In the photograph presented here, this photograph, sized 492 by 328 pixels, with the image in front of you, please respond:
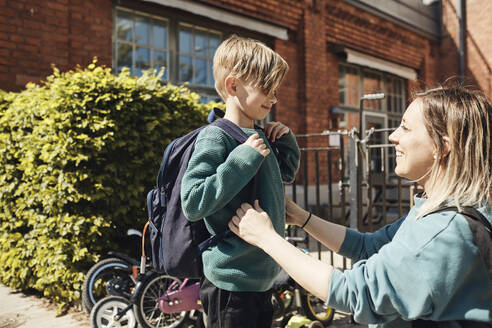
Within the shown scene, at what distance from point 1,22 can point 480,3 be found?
1297 cm

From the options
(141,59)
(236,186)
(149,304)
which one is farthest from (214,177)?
(141,59)

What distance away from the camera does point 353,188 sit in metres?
3.91

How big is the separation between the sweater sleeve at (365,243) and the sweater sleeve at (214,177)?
51cm

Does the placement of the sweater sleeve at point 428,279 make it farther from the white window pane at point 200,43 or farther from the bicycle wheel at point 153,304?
the white window pane at point 200,43

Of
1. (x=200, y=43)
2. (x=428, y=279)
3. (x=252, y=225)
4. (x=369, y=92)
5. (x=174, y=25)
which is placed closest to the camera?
(x=428, y=279)

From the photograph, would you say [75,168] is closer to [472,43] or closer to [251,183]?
[251,183]

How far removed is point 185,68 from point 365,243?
591cm

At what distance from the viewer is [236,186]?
4.57 feet

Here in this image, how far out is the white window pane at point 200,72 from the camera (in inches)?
280

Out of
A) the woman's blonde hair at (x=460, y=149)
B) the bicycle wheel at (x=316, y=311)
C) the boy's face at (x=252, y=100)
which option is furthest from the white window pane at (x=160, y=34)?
the woman's blonde hair at (x=460, y=149)

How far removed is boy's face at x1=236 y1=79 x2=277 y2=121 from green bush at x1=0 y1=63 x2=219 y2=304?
89.7 inches

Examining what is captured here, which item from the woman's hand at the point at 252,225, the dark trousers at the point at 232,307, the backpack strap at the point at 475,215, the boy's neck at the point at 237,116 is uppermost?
the boy's neck at the point at 237,116

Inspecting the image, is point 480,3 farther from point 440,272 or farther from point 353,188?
point 440,272

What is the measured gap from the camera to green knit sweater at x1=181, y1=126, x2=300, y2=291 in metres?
1.38
